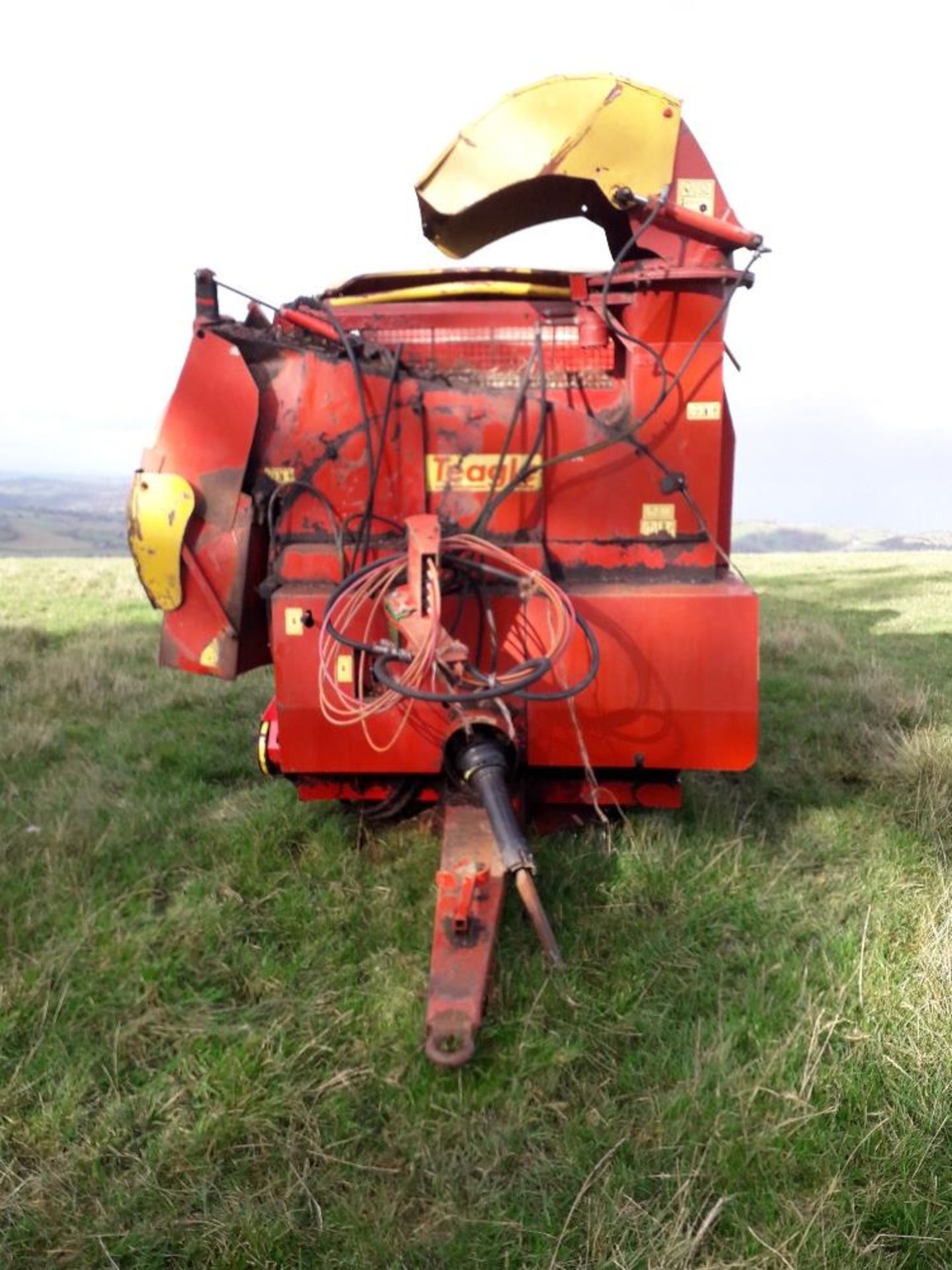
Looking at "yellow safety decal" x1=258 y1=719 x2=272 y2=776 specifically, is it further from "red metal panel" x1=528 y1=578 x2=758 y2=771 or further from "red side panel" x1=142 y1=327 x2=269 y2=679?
"red metal panel" x1=528 y1=578 x2=758 y2=771

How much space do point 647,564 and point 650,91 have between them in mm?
1554

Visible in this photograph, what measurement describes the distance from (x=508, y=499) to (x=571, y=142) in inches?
47.4

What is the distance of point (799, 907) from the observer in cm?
283

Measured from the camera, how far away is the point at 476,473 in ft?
9.95

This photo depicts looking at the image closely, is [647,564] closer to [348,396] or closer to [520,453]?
[520,453]

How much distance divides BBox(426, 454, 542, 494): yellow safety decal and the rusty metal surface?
1128mm

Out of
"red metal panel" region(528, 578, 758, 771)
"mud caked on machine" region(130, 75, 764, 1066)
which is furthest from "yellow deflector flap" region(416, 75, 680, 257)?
"red metal panel" region(528, 578, 758, 771)

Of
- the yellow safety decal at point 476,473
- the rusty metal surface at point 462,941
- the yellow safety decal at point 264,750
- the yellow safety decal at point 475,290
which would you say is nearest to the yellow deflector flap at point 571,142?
the yellow safety decal at point 475,290

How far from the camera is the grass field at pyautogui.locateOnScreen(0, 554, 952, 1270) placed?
1.83 metres

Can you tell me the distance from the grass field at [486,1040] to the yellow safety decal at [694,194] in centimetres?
213

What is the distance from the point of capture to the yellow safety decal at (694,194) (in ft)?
10.0

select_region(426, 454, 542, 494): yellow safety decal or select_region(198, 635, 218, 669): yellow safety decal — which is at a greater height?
select_region(426, 454, 542, 494): yellow safety decal

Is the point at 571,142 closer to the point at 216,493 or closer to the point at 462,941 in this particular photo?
the point at 216,493

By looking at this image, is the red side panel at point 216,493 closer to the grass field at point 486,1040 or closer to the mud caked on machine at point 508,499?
the mud caked on machine at point 508,499
